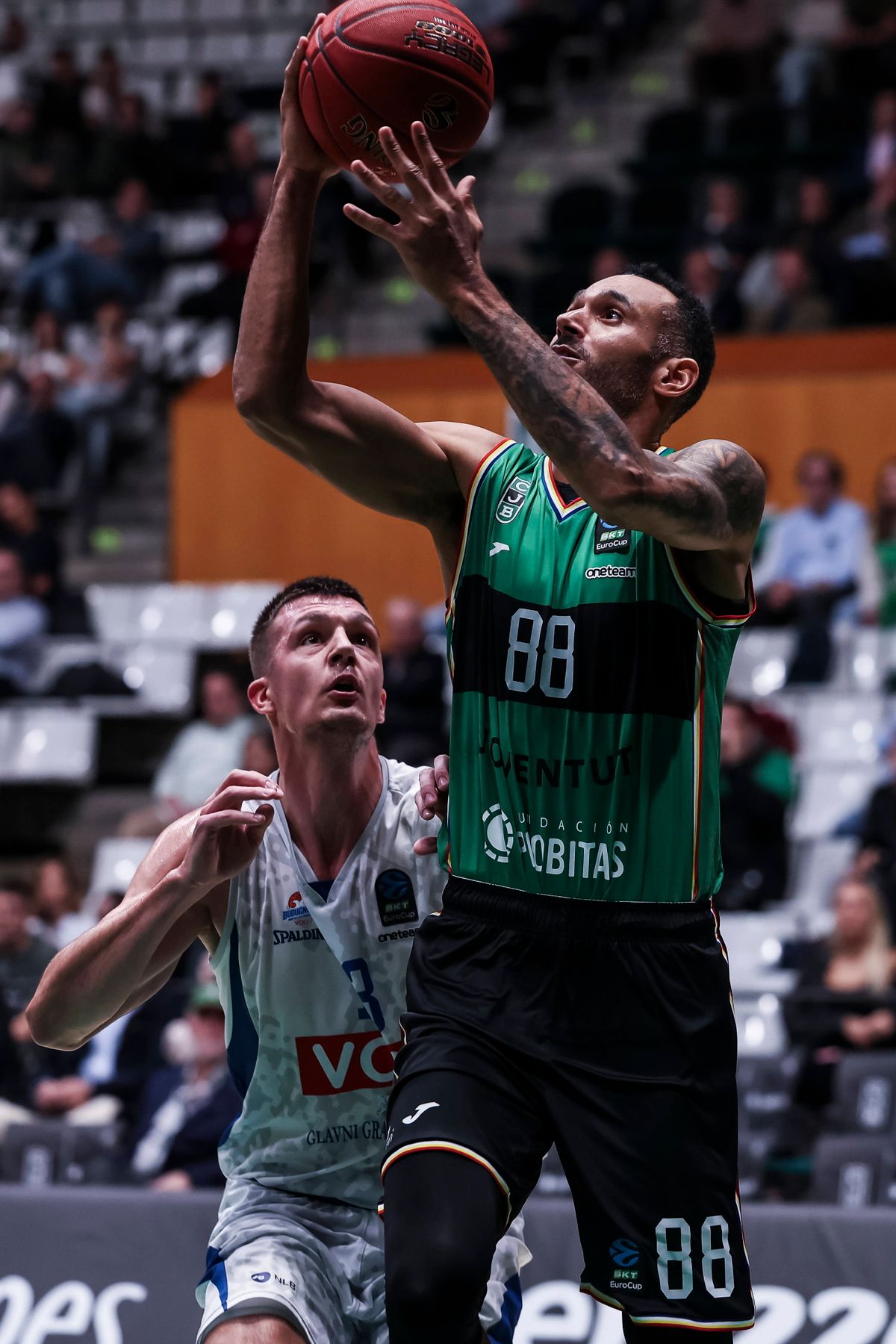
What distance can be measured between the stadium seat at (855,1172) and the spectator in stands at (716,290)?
7065mm

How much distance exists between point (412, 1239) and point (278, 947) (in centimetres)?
104

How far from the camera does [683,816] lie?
11.5 feet

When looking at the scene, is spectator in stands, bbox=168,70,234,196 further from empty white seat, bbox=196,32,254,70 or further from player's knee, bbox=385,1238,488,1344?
player's knee, bbox=385,1238,488,1344

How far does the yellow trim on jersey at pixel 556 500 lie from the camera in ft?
12.0

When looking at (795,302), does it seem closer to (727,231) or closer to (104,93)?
(727,231)

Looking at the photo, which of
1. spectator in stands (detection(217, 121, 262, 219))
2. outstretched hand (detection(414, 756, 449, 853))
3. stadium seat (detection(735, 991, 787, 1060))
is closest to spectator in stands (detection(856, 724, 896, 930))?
stadium seat (detection(735, 991, 787, 1060))

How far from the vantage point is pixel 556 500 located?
3.68m

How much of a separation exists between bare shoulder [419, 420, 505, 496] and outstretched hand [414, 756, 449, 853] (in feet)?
1.85

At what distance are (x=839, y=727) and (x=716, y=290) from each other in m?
3.76

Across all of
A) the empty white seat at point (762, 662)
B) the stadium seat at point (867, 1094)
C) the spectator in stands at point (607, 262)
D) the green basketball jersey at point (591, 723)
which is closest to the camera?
the green basketball jersey at point (591, 723)

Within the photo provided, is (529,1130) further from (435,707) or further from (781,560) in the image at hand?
(781,560)

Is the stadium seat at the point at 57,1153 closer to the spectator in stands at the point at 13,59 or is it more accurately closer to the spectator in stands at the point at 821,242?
the spectator in stands at the point at 821,242

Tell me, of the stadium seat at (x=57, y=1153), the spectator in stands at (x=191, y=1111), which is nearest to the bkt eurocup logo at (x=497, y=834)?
the spectator in stands at (x=191, y=1111)

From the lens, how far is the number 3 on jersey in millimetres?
3510
